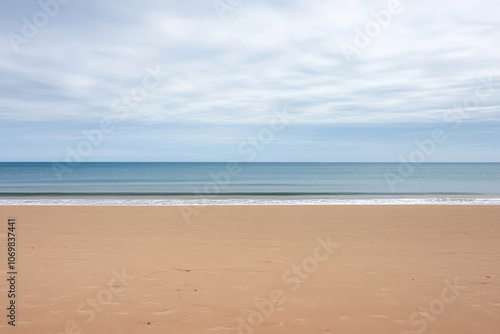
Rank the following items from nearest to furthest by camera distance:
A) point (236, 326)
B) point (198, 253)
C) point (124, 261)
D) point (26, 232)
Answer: point (236, 326), point (124, 261), point (198, 253), point (26, 232)

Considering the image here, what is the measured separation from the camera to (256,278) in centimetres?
594

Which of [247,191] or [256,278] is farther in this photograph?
[247,191]

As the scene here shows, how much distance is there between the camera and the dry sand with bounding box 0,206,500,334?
4.34 metres

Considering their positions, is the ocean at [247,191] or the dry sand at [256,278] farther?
the ocean at [247,191]

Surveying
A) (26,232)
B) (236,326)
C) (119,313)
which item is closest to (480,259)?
(236,326)

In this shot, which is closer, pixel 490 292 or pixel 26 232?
pixel 490 292

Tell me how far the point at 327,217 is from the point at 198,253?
6.80 m

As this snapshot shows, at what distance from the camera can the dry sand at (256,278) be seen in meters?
4.34

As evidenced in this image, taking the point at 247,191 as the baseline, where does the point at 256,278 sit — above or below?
above

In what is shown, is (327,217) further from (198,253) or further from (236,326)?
(236,326)

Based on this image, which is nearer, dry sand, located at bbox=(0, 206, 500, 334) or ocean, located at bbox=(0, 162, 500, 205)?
dry sand, located at bbox=(0, 206, 500, 334)

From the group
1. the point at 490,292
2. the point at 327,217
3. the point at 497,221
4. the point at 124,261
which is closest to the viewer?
the point at 490,292

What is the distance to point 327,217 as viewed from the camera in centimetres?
1312

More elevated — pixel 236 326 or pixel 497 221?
pixel 497 221
